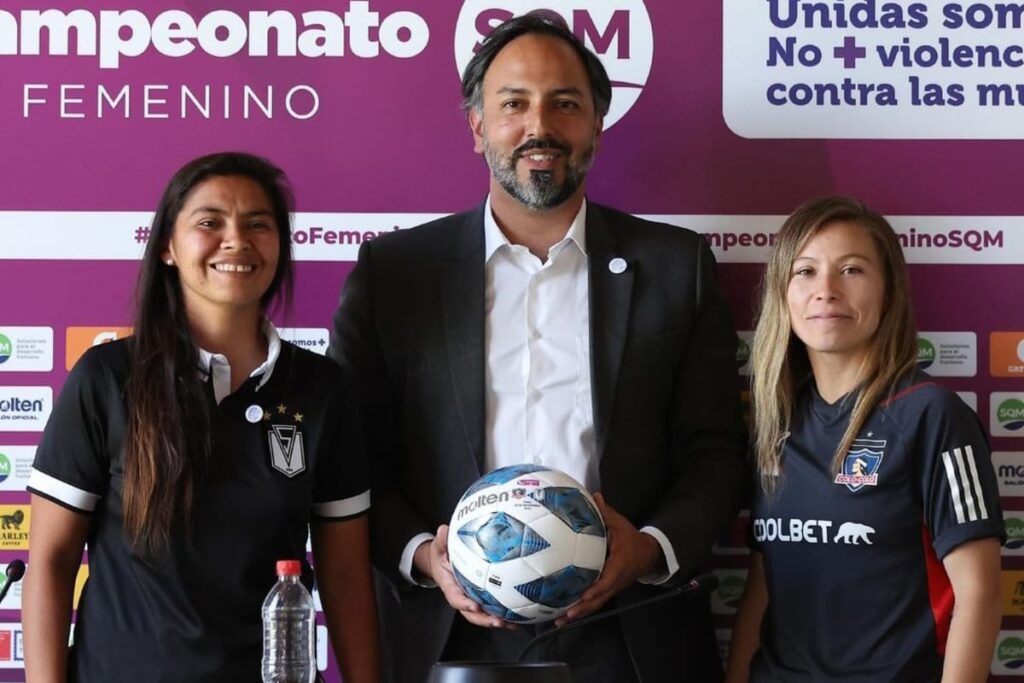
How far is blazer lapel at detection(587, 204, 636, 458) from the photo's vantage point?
289 centimetres

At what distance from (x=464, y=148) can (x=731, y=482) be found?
1141 mm

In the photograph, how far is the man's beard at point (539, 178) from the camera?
9.58 ft

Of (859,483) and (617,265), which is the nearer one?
(859,483)

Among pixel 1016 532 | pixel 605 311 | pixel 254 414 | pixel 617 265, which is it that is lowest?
pixel 1016 532

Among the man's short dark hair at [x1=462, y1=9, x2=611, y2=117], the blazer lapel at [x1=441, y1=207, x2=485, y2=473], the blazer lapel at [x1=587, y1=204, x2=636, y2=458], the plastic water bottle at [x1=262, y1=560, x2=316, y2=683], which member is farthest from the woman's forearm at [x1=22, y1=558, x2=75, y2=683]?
the man's short dark hair at [x1=462, y1=9, x2=611, y2=117]

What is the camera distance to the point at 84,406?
2.52 meters

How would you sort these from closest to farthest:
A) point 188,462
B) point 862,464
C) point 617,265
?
1. point 188,462
2. point 862,464
3. point 617,265

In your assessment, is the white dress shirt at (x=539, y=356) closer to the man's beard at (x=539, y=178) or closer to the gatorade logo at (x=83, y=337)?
the man's beard at (x=539, y=178)

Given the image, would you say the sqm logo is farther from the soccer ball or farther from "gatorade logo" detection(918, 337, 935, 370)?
the soccer ball

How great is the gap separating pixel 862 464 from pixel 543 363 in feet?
2.49

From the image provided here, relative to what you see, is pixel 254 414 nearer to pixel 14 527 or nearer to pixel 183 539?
pixel 183 539

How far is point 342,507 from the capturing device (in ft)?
9.13

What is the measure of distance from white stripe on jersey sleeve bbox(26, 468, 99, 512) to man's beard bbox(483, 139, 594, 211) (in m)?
1.18

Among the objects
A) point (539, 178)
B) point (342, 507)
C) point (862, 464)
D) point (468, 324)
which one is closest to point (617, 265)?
point (539, 178)
